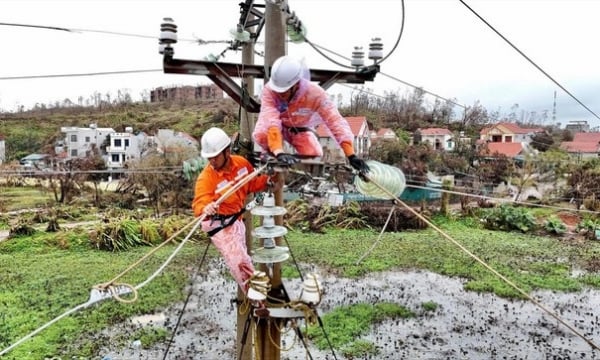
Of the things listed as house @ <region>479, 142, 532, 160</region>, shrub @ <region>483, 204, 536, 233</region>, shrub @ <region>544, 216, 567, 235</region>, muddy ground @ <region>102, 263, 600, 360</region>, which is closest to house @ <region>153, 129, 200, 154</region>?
muddy ground @ <region>102, 263, 600, 360</region>

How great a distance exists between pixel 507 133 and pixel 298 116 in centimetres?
2215

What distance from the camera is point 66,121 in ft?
85.1

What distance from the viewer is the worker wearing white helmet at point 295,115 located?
88.3 inches

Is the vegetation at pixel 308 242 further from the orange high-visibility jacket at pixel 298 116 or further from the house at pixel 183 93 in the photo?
the house at pixel 183 93

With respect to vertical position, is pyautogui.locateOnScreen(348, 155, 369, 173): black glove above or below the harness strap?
below

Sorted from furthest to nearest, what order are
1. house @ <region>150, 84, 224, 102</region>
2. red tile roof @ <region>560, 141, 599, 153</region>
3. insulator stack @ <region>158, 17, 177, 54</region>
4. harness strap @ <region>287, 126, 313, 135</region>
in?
house @ <region>150, 84, 224, 102</region> < red tile roof @ <region>560, 141, 599, 153</region> < insulator stack @ <region>158, 17, 177, 54</region> < harness strap @ <region>287, 126, 313, 135</region>

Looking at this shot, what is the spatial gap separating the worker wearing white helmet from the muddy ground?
12.5 feet

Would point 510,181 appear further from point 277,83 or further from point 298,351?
point 277,83

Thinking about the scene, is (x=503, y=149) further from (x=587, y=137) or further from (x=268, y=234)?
(x=268, y=234)

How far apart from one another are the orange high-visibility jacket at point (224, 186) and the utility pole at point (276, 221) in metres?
0.15

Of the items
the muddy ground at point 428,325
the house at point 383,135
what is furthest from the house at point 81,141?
the muddy ground at point 428,325

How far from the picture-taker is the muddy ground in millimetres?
6285

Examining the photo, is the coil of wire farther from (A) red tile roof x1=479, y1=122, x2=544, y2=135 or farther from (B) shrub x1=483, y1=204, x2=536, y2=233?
(A) red tile roof x1=479, y1=122, x2=544, y2=135

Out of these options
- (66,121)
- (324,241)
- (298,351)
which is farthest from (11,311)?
(66,121)
